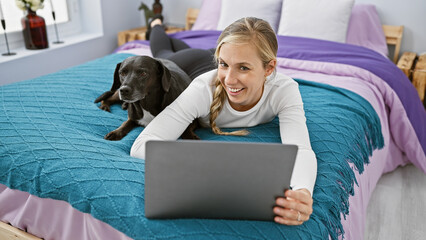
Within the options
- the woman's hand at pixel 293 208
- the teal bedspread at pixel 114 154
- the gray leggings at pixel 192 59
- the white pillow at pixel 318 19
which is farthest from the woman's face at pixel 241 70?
the white pillow at pixel 318 19

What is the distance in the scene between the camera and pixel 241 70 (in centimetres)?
122

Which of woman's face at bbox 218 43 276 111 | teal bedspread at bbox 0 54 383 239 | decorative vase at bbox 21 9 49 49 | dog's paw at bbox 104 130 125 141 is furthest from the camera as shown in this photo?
decorative vase at bbox 21 9 49 49

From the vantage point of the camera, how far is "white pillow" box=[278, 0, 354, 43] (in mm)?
2639

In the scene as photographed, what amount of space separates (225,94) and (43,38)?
6.35 ft

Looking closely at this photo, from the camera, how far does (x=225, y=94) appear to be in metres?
1.39

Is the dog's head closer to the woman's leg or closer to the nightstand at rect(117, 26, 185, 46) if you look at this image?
the woman's leg

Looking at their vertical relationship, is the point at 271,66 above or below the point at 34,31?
above

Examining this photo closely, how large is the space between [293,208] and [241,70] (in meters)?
0.51

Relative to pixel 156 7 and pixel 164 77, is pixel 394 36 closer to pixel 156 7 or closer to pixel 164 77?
pixel 156 7

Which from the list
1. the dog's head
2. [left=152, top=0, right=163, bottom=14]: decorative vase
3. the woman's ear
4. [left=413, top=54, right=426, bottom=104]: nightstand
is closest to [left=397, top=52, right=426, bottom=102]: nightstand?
[left=413, top=54, right=426, bottom=104]: nightstand

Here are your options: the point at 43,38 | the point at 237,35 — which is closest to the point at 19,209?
the point at 237,35

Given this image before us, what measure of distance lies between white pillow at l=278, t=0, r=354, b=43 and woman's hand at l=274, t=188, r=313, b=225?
6.47 feet

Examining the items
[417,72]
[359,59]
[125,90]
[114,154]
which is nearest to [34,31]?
[125,90]

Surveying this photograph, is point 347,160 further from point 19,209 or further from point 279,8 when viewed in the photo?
point 279,8
